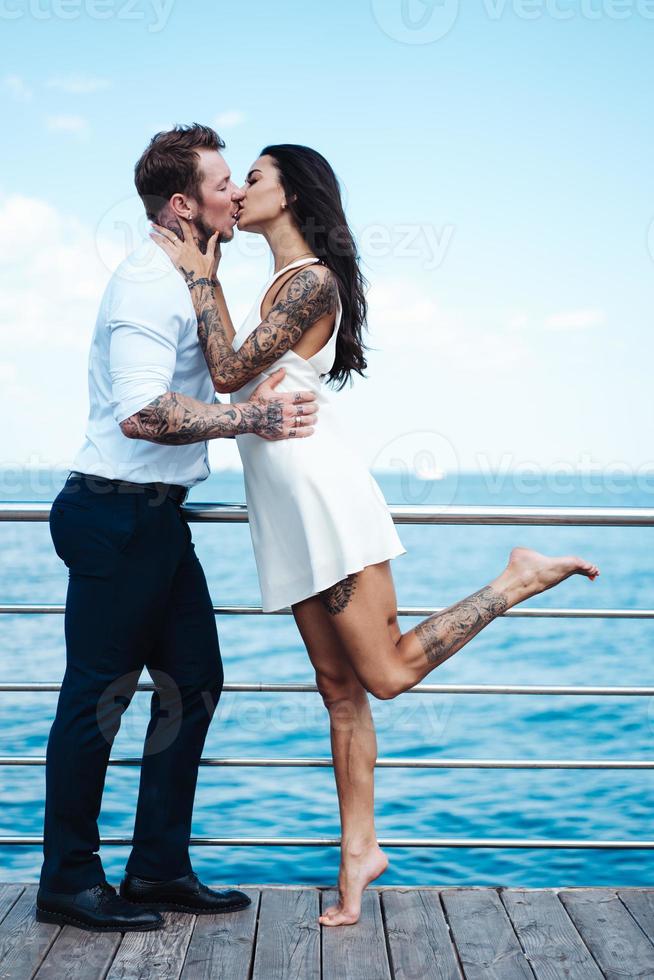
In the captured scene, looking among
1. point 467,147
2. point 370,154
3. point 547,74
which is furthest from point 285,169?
point 467,147

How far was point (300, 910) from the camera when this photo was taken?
2.16 meters

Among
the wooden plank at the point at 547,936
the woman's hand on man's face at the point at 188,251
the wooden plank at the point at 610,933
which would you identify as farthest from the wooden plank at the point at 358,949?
the woman's hand on man's face at the point at 188,251

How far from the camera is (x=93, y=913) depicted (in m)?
2.06

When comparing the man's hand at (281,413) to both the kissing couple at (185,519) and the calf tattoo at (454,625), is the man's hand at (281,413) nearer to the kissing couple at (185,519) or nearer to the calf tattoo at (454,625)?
the kissing couple at (185,519)

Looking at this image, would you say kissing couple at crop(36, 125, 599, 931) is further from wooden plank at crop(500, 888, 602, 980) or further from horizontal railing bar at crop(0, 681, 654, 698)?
wooden plank at crop(500, 888, 602, 980)

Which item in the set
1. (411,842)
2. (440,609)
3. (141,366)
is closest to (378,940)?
(411,842)

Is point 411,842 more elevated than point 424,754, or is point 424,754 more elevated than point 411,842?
point 411,842

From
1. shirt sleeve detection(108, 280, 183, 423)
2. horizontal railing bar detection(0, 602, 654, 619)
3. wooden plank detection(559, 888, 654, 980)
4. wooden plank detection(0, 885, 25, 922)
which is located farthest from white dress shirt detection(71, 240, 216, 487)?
wooden plank detection(559, 888, 654, 980)

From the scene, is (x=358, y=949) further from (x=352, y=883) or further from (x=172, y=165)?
(x=172, y=165)

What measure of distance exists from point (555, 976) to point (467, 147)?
1463 inches

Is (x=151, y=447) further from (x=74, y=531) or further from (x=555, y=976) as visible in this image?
(x=555, y=976)

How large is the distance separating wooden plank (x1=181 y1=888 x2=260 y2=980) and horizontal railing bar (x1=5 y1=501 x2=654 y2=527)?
0.86 meters

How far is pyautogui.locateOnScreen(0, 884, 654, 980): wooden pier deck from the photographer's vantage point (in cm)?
189

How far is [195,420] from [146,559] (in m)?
0.32
